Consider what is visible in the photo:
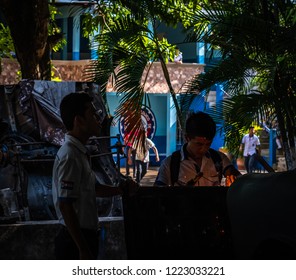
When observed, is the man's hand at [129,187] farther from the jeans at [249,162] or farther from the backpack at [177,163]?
the jeans at [249,162]

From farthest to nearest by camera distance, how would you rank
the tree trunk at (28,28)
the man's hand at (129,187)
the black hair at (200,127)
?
the tree trunk at (28,28) < the black hair at (200,127) < the man's hand at (129,187)

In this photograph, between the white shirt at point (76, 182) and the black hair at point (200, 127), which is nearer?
the white shirt at point (76, 182)

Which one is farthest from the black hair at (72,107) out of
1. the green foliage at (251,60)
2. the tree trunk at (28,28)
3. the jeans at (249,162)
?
the jeans at (249,162)

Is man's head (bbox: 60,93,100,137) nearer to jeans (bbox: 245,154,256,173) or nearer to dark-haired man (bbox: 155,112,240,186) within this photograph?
dark-haired man (bbox: 155,112,240,186)

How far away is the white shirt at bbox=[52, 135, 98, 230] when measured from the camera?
14.4 ft

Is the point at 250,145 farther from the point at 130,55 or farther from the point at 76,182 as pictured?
the point at 76,182

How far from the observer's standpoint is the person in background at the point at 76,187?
14.2 ft

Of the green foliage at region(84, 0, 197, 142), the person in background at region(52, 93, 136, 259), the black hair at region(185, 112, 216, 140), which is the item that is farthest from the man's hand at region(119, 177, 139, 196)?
the green foliage at region(84, 0, 197, 142)

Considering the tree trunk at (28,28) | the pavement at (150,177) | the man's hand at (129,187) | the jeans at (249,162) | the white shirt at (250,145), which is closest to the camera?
the man's hand at (129,187)

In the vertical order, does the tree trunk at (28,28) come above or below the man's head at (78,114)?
above

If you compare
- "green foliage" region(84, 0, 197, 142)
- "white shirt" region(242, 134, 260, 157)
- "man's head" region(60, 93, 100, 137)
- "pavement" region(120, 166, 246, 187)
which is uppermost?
"green foliage" region(84, 0, 197, 142)

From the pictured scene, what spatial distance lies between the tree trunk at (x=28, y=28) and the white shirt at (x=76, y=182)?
836cm

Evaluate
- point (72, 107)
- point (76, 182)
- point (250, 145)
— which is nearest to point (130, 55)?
point (72, 107)

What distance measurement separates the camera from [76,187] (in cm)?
440
